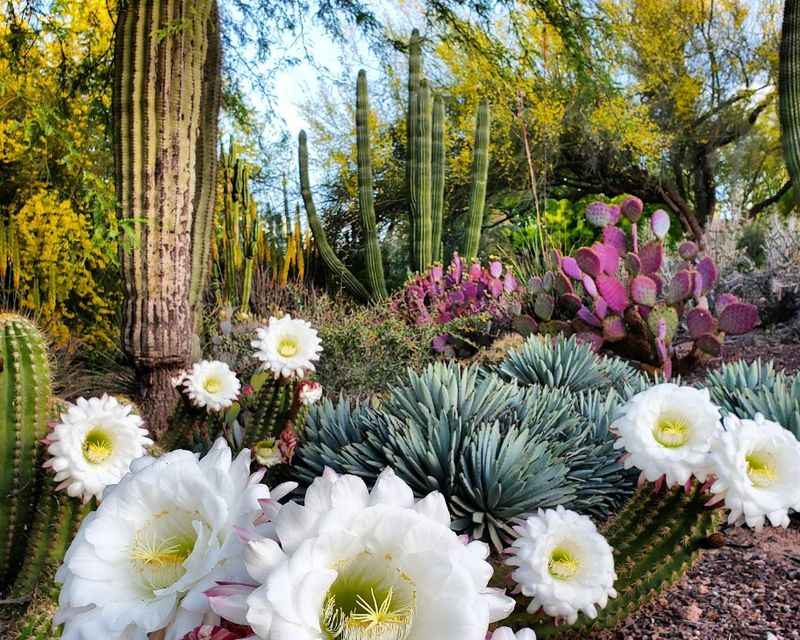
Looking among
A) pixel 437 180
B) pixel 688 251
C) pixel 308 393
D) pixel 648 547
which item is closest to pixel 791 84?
pixel 688 251

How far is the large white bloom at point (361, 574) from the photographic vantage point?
70 cm

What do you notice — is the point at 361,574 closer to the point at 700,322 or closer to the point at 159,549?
the point at 159,549

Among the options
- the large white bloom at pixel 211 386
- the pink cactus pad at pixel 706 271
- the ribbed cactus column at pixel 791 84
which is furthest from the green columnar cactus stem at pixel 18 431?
the ribbed cactus column at pixel 791 84

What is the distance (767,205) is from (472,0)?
12.7 metres

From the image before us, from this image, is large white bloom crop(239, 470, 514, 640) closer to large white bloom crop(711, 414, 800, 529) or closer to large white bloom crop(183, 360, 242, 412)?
large white bloom crop(711, 414, 800, 529)

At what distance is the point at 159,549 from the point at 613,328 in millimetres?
4124

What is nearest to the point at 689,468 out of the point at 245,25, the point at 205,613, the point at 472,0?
the point at 205,613

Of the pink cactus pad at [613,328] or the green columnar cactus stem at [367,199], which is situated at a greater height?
the green columnar cactus stem at [367,199]

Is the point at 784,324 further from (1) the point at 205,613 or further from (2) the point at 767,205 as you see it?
(2) the point at 767,205

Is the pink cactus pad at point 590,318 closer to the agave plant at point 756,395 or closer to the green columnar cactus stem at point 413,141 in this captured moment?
the agave plant at point 756,395

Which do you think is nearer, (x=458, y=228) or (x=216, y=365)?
(x=216, y=365)

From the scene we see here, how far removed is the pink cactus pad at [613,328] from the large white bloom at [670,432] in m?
3.34

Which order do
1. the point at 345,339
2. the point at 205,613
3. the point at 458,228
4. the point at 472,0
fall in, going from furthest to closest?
1. the point at 458,228
2. the point at 472,0
3. the point at 345,339
4. the point at 205,613

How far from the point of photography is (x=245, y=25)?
26.0ft
